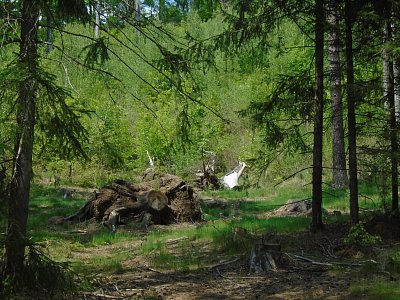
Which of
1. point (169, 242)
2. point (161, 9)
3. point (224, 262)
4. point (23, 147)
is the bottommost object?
point (224, 262)

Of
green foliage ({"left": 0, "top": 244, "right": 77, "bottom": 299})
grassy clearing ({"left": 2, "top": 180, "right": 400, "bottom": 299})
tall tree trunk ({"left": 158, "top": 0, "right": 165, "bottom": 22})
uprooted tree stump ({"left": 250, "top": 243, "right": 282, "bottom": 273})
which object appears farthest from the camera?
grassy clearing ({"left": 2, "top": 180, "right": 400, "bottom": 299})

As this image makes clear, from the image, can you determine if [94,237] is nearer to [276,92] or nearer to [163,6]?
[276,92]

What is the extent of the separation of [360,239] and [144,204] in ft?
23.5

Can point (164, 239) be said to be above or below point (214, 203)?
below

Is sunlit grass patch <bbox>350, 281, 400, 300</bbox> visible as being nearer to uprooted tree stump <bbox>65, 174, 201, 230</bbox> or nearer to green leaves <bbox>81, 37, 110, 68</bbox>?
green leaves <bbox>81, 37, 110, 68</bbox>

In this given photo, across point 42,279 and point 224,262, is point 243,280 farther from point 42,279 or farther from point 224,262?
point 42,279

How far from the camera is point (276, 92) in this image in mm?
10922

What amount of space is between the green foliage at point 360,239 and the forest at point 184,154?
2cm

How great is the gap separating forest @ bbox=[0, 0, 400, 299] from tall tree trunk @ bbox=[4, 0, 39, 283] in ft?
0.06

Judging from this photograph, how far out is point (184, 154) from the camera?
24.7ft

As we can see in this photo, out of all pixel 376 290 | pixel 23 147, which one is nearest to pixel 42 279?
pixel 23 147

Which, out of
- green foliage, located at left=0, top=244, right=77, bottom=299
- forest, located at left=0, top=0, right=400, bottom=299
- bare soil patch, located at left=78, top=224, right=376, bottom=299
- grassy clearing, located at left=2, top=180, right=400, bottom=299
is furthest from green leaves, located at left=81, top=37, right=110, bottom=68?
bare soil patch, located at left=78, top=224, right=376, bottom=299

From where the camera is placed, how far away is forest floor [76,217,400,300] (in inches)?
288

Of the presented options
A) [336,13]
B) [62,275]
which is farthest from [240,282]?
[336,13]
